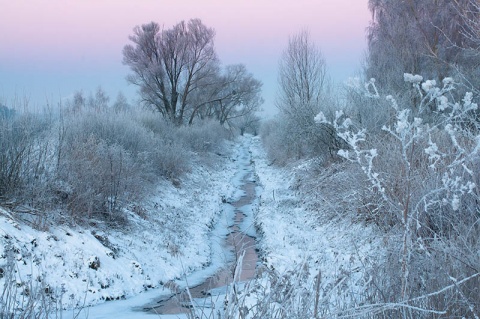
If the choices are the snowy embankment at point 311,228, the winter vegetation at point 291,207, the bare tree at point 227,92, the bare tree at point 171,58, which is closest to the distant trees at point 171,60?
the bare tree at point 171,58

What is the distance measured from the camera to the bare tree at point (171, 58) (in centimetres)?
3209

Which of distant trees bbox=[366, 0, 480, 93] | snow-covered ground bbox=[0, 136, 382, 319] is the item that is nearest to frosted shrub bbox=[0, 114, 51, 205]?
snow-covered ground bbox=[0, 136, 382, 319]

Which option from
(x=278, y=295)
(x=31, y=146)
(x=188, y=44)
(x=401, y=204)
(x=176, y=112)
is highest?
(x=188, y=44)

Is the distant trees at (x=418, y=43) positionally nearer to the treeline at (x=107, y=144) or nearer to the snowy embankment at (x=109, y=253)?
the treeline at (x=107, y=144)

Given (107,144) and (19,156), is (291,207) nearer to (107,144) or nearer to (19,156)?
(107,144)

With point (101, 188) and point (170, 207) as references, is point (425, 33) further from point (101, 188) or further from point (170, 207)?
point (101, 188)

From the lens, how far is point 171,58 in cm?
3219

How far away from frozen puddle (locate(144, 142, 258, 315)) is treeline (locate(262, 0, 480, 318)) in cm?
102

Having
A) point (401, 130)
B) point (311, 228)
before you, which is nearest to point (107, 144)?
point (311, 228)

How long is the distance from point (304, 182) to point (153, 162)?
5.43m

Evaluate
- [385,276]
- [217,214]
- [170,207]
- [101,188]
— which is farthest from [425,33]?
[385,276]

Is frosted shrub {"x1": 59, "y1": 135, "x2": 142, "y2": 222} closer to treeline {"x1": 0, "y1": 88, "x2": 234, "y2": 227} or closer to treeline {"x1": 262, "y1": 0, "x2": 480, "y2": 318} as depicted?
treeline {"x1": 0, "y1": 88, "x2": 234, "y2": 227}

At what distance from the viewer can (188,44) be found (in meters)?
32.2

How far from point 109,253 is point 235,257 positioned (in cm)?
538
